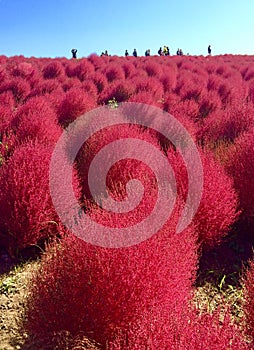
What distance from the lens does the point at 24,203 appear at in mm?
3688

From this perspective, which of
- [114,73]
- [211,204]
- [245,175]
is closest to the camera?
[211,204]

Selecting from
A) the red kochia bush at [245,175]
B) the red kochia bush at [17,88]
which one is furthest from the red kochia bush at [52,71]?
the red kochia bush at [245,175]

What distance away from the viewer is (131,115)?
7.44 metres

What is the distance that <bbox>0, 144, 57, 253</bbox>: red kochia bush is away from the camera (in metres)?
3.68

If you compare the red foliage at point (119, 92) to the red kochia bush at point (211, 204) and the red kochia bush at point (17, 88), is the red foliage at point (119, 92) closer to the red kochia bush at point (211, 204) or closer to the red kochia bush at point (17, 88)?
the red kochia bush at point (17, 88)

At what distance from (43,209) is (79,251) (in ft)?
4.71

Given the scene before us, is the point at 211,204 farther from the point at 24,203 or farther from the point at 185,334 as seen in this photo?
the point at 185,334

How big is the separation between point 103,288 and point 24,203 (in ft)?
5.64

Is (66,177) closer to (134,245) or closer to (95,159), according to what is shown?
(95,159)

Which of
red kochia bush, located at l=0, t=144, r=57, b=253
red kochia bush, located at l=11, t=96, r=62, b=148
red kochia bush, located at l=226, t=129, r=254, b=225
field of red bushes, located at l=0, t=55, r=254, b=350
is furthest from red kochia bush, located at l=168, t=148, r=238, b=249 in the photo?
red kochia bush, located at l=11, t=96, r=62, b=148

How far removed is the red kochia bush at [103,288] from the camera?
228 cm

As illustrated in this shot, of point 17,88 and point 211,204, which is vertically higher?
point 17,88

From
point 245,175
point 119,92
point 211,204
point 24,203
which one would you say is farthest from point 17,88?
point 211,204

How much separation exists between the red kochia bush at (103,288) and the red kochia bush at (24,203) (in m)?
1.22
